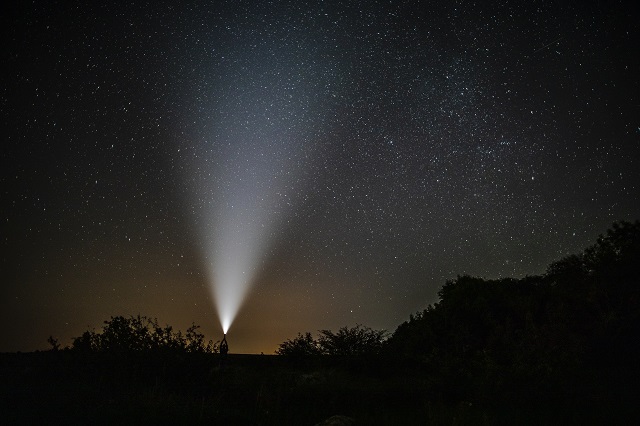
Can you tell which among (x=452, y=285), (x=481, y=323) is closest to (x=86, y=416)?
(x=481, y=323)

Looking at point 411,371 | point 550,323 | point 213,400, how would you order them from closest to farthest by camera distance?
point 213,400, point 411,371, point 550,323

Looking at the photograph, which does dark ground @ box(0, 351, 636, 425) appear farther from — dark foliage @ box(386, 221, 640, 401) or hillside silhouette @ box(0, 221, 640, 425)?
dark foliage @ box(386, 221, 640, 401)

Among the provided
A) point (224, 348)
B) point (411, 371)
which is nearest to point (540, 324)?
point (411, 371)

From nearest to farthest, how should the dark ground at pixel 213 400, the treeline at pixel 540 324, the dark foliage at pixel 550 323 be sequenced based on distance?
1. the dark ground at pixel 213 400
2. the dark foliage at pixel 550 323
3. the treeline at pixel 540 324

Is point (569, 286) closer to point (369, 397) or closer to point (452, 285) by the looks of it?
point (452, 285)

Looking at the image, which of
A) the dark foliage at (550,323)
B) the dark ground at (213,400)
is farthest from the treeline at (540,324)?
the dark ground at (213,400)

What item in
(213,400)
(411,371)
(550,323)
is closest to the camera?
(213,400)

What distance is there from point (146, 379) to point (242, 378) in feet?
8.04

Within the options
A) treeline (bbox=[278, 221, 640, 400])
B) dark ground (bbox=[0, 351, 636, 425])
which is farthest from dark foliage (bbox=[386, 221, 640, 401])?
dark ground (bbox=[0, 351, 636, 425])

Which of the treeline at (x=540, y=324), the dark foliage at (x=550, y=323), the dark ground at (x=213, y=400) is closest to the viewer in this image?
the dark ground at (x=213, y=400)

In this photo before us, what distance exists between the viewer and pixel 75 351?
15.1m

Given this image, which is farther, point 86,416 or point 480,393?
point 480,393

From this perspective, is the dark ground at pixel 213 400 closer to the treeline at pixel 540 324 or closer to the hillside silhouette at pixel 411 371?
the hillside silhouette at pixel 411 371

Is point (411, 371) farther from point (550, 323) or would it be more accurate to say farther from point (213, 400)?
point (213, 400)
